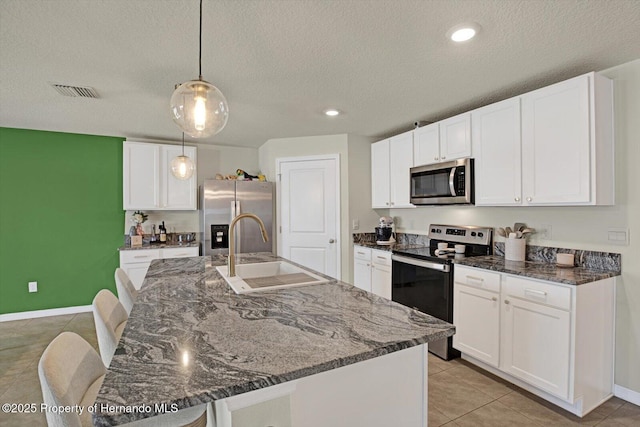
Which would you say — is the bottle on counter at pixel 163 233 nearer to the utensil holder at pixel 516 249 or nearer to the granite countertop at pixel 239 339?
the granite countertop at pixel 239 339

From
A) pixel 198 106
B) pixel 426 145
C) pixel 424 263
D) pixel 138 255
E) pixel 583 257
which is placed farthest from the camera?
pixel 138 255

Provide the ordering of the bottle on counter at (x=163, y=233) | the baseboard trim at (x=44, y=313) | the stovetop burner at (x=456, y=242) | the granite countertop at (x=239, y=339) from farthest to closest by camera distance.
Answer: the bottle on counter at (x=163, y=233), the baseboard trim at (x=44, y=313), the stovetop burner at (x=456, y=242), the granite countertop at (x=239, y=339)

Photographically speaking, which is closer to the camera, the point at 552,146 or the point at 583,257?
the point at 552,146

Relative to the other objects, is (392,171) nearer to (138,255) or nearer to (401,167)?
(401,167)

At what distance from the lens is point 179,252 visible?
4160mm

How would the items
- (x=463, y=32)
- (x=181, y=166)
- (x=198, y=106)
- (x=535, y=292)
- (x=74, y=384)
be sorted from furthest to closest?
(x=181, y=166), (x=535, y=292), (x=463, y=32), (x=198, y=106), (x=74, y=384)

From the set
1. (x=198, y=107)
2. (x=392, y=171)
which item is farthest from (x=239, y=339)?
(x=392, y=171)

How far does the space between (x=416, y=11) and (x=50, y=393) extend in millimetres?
2140

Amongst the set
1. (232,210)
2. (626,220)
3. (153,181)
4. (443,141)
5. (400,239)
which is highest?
(443,141)

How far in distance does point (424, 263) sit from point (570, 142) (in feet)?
4.83

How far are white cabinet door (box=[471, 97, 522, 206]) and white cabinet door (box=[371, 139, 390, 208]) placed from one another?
4.06 feet

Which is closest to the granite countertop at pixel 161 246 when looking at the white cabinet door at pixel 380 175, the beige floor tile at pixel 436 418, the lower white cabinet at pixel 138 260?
the lower white cabinet at pixel 138 260

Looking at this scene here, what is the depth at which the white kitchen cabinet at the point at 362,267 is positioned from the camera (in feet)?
12.9

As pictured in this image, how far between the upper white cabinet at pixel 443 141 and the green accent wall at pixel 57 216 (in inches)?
156
